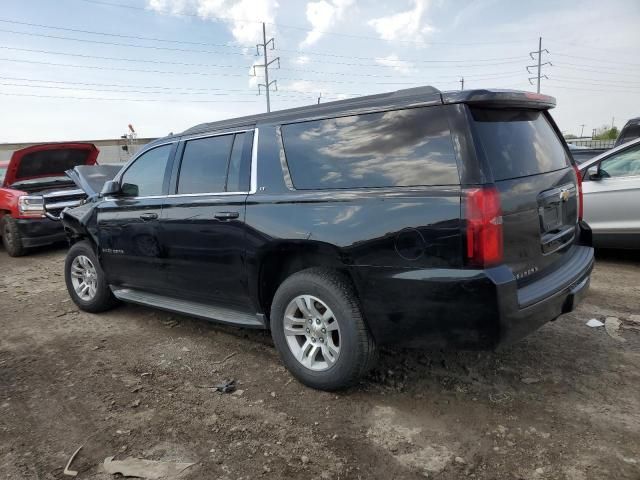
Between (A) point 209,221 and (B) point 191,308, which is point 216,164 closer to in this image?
(A) point 209,221

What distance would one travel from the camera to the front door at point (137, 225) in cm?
434

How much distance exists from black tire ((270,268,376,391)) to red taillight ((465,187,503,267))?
0.80 m

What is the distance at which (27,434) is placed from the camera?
2982 mm

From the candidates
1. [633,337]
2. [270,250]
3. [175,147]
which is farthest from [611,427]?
[175,147]

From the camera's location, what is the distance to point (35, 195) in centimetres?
872

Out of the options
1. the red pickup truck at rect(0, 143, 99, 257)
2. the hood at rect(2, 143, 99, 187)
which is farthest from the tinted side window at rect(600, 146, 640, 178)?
the hood at rect(2, 143, 99, 187)

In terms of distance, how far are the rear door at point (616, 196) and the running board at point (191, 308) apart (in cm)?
466

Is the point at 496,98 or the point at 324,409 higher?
the point at 496,98

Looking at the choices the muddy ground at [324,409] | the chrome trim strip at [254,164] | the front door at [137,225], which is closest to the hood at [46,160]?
the front door at [137,225]

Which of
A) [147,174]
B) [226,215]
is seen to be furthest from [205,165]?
[147,174]

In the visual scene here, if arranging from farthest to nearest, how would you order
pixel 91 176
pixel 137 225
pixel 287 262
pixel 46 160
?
pixel 46 160 → pixel 91 176 → pixel 137 225 → pixel 287 262

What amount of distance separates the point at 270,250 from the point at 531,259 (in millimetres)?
1635

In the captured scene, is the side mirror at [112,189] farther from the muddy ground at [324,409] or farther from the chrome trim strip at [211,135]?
the muddy ground at [324,409]

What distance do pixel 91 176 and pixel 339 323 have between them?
5.02m
